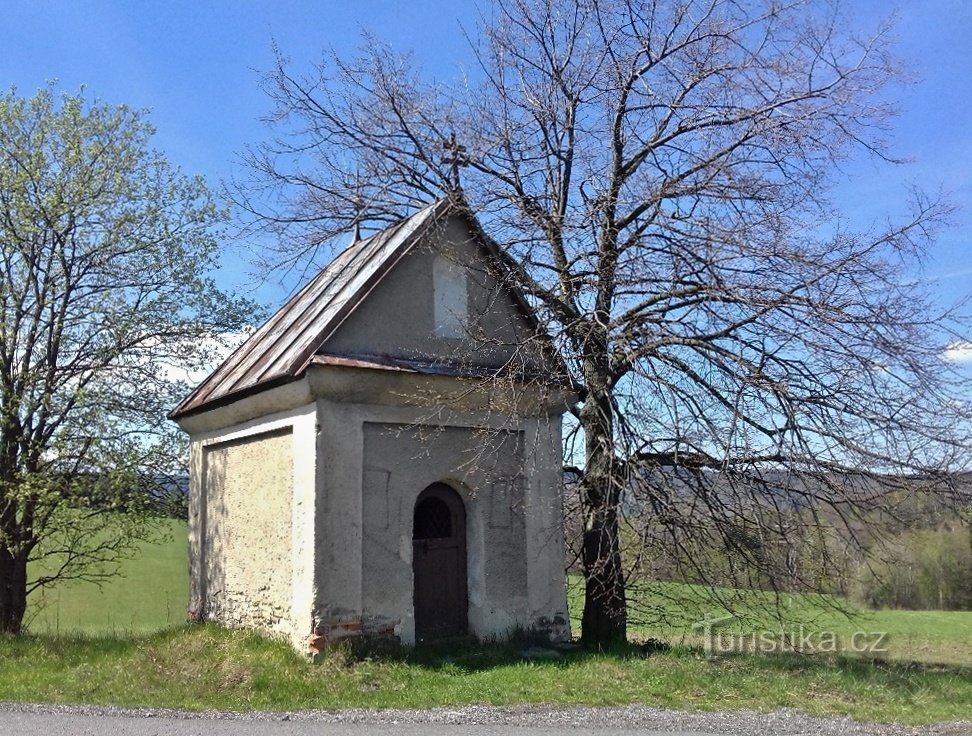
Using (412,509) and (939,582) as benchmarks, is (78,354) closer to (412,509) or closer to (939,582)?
(412,509)

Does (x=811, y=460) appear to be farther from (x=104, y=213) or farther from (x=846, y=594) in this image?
(x=104, y=213)

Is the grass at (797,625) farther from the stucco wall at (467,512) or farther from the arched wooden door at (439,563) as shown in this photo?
the arched wooden door at (439,563)

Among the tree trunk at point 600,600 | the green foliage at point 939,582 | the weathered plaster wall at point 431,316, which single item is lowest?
the green foliage at point 939,582

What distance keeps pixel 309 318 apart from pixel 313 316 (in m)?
0.12

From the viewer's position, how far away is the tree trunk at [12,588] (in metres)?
14.0

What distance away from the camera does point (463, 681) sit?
29.1 ft

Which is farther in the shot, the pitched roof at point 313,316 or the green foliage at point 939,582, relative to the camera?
the green foliage at point 939,582

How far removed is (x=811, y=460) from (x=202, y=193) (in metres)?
11.5

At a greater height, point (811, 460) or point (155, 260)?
point (155, 260)

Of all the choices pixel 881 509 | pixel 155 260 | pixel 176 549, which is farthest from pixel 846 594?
pixel 176 549

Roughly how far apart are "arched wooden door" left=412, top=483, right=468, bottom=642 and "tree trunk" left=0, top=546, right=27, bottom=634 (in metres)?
7.50

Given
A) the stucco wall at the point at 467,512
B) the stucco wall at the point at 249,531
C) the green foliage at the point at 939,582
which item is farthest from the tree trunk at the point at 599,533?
the green foliage at the point at 939,582

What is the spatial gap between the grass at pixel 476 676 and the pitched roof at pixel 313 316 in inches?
125

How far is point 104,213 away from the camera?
14.3m
